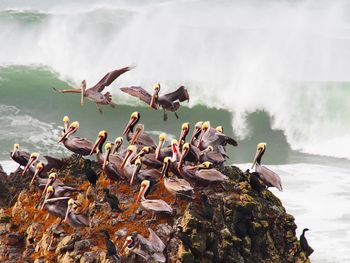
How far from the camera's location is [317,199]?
25.2 metres

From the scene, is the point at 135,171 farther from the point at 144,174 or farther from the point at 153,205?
the point at 153,205

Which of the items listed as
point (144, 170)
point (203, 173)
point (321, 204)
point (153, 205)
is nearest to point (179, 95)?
point (144, 170)

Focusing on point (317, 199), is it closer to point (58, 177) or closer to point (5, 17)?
point (58, 177)

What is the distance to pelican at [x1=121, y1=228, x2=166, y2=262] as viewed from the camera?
10609 millimetres

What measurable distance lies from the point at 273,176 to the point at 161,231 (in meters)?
2.61

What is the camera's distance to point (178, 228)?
1104cm

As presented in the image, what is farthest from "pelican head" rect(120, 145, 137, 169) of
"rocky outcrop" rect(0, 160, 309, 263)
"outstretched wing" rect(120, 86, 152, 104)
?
"outstretched wing" rect(120, 86, 152, 104)

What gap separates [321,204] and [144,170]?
13.6 metres

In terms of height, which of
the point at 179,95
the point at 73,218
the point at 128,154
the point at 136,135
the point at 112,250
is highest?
the point at 179,95

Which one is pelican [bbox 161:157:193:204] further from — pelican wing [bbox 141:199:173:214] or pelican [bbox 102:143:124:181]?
pelican [bbox 102:143:124:181]

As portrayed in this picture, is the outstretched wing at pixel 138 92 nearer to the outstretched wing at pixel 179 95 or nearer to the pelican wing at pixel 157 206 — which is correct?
the outstretched wing at pixel 179 95

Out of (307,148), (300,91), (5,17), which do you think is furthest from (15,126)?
(5,17)

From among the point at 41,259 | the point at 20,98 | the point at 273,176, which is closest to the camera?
the point at 41,259

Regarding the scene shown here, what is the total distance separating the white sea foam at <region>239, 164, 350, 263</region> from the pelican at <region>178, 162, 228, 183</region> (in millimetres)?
7457
